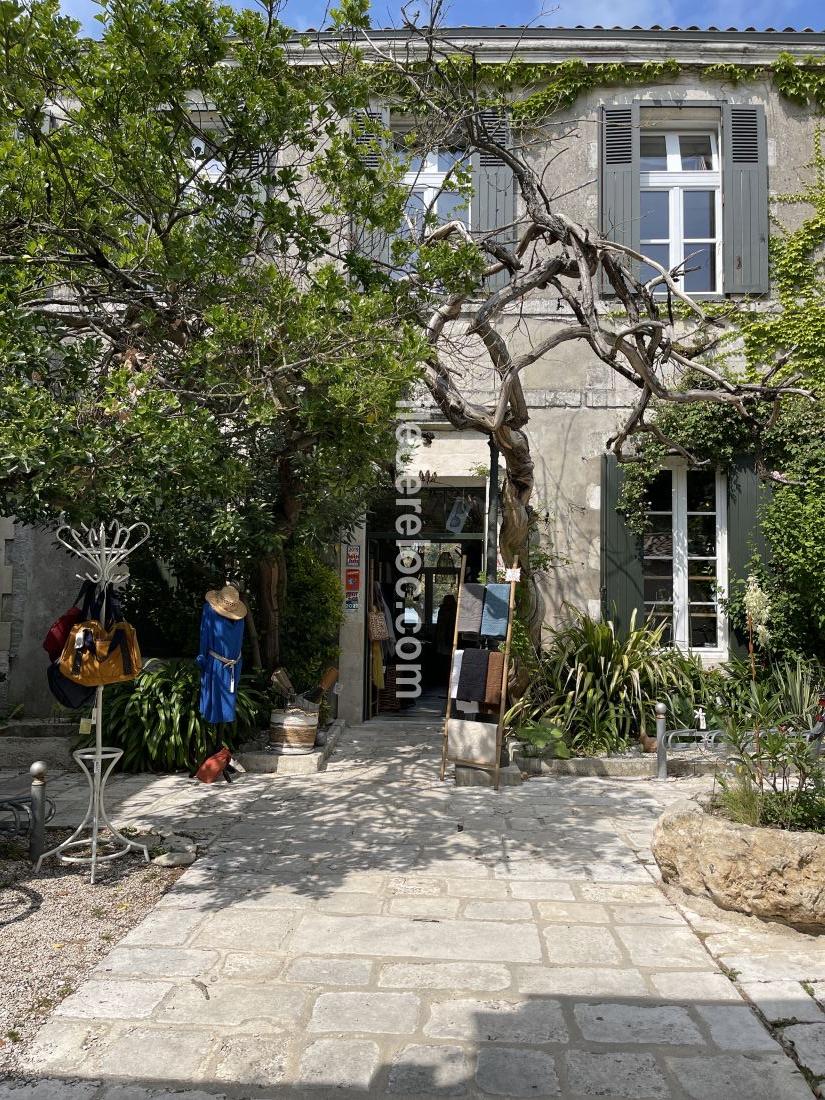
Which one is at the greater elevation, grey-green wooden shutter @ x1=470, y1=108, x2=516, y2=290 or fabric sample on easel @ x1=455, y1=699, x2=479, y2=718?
grey-green wooden shutter @ x1=470, y1=108, x2=516, y2=290

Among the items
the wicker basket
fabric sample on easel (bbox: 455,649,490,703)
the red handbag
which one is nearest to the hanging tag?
fabric sample on easel (bbox: 455,649,490,703)

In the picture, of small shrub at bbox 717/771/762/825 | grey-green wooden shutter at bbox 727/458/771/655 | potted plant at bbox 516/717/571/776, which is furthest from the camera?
grey-green wooden shutter at bbox 727/458/771/655

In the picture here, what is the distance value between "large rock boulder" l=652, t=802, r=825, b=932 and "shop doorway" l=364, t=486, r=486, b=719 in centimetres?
553

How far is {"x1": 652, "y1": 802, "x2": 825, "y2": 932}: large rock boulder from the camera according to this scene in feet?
13.3

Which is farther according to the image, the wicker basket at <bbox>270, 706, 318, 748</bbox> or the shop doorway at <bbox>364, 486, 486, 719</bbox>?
the shop doorway at <bbox>364, 486, 486, 719</bbox>

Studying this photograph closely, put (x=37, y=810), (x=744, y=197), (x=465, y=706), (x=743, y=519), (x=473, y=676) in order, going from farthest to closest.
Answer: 1. (x=744, y=197)
2. (x=743, y=519)
3. (x=465, y=706)
4. (x=473, y=676)
5. (x=37, y=810)

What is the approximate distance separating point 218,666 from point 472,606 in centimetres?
216

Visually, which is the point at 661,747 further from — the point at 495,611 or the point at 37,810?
the point at 37,810

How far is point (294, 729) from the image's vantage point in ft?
25.5

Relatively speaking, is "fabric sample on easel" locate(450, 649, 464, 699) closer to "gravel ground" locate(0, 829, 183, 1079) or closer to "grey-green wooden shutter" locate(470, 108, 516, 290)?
"gravel ground" locate(0, 829, 183, 1079)

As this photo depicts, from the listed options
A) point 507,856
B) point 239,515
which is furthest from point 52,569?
point 507,856

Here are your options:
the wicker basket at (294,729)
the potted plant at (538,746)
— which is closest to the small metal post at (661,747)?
the potted plant at (538,746)

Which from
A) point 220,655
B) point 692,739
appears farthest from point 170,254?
point 692,739

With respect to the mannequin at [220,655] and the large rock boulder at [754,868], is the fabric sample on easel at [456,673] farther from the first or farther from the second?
the large rock boulder at [754,868]
